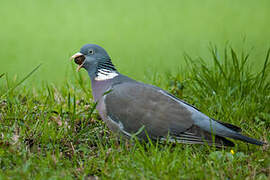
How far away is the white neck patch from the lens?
3651 mm

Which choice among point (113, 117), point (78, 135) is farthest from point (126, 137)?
point (78, 135)

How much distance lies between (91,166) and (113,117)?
1.78 ft

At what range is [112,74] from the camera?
3689 millimetres

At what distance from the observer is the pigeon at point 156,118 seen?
3.10 metres

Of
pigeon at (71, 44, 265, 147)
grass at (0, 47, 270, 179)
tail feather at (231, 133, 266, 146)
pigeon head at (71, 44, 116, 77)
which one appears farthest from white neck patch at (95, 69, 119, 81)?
tail feather at (231, 133, 266, 146)

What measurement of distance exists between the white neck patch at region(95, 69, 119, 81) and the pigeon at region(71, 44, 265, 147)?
0.15 m

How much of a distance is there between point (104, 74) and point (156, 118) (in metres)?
0.79

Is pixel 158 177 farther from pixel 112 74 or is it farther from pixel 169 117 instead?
pixel 112 74

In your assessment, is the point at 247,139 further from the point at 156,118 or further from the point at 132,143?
the point at 132,143

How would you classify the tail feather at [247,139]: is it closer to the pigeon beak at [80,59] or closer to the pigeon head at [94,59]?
the pigeon head at [94,59]

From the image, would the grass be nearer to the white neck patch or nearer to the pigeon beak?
the white neck patch

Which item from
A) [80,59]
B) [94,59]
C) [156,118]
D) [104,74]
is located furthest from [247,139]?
[80,59]

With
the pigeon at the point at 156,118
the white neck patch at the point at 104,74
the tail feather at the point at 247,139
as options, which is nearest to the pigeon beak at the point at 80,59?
the white neck patch at the point at 104,74

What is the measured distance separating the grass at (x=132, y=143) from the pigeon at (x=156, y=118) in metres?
0.10
